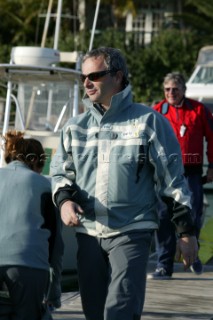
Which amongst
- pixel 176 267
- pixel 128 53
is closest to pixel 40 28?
pixel 128 53

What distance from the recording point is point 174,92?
10.3m

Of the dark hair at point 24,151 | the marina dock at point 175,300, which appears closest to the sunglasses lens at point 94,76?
the dark hair at point 24,151

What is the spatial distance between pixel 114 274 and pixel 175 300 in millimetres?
3422

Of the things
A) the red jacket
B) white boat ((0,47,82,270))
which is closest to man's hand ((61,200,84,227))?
the red jacket

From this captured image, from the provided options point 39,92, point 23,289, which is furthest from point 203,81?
point 23,289

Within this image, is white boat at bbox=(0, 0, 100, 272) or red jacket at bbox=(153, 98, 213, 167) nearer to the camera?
red jacket at bbox=(153, 98, 213, 167)

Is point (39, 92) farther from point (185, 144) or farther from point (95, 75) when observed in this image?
point (95, 75)

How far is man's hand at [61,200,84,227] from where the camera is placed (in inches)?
224

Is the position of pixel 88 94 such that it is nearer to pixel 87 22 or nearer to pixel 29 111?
pixel 29 111

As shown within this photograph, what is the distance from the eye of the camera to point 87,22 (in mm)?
56906

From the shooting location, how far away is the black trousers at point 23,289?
19.1 ft

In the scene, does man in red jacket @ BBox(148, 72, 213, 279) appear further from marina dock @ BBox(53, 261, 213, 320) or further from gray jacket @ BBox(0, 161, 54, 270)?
gray jacket @ BBox(0, 161, 54, 270)

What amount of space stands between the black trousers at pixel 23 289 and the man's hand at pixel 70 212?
358 millimetres

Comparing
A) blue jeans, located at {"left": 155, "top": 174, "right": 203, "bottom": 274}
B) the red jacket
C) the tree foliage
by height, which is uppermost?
the tree foliage
